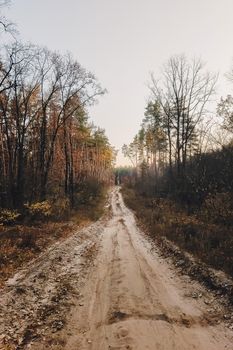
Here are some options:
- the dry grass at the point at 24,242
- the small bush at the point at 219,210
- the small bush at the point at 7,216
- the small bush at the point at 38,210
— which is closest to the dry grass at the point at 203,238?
the small bush at the point at 219,210

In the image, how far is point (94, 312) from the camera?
8.24 meters

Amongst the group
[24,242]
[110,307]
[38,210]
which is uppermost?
[38,210]

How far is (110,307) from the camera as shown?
27.9ft

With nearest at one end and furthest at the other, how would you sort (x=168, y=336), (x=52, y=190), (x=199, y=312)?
1. (x=168, y=336)
2. (x=199, y=312)
3. (x=52, y=190)

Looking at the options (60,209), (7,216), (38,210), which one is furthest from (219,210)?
(60,209)

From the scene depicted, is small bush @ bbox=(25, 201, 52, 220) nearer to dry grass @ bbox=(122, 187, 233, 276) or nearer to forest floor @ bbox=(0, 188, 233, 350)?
dry grass @ bbox=(122, 187, 233, 276)

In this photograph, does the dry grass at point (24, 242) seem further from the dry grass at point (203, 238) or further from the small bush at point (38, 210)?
the dry grass at point (203, 238)

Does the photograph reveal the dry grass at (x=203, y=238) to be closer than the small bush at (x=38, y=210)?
Yes

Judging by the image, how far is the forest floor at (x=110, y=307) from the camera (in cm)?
683

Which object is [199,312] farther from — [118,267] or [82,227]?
[82,227]

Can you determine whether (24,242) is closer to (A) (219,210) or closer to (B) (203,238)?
(B) (203,238)

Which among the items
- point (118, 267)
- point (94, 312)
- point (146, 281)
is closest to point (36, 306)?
point (94, 312)

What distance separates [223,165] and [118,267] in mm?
17303

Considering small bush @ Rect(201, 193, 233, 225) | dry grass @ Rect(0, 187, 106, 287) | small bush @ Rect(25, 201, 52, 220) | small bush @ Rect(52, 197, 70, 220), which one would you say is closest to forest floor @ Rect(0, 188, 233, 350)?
dry grass @ Rect(0, 187, 106, 287)
